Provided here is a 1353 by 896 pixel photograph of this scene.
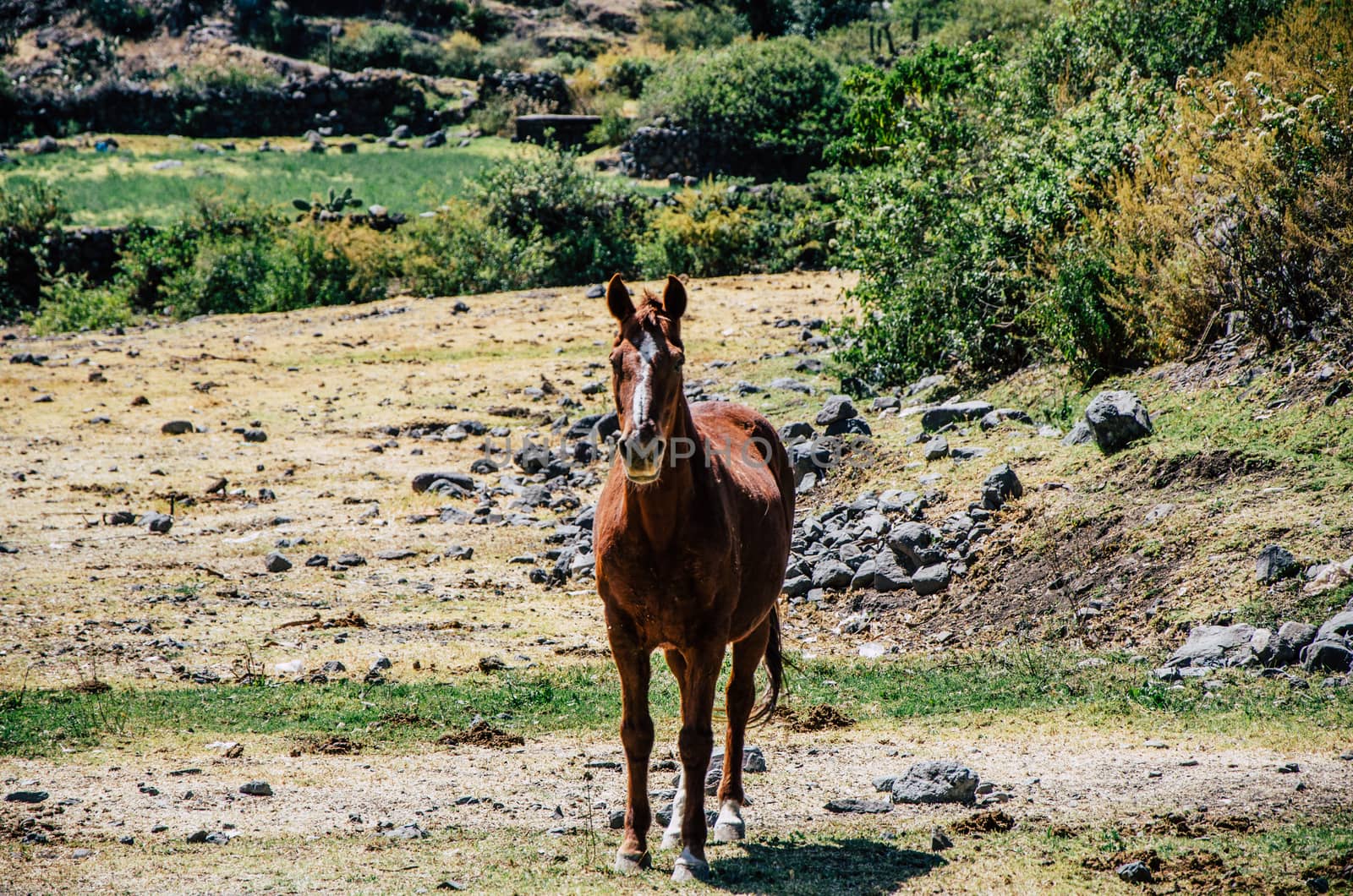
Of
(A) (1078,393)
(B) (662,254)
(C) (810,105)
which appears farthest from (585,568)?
(C) (810,105)

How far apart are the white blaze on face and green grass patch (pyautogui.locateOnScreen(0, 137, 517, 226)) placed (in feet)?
102

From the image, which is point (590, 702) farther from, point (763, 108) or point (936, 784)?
point (763, 108)

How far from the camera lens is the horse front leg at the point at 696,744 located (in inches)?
203

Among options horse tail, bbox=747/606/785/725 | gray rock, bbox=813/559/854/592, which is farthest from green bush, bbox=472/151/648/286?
horse tail, bbox=747/606/785/725

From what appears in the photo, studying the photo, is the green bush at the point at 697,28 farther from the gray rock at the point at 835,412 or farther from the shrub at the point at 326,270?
the gray rock at the point at 835,412

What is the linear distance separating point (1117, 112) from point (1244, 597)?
8.66 metres

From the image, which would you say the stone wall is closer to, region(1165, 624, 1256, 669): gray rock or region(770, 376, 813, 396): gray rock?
region(770, 376, 813, 396): gray rock

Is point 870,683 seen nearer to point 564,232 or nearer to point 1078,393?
point 1078,393

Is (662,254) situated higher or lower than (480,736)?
higher

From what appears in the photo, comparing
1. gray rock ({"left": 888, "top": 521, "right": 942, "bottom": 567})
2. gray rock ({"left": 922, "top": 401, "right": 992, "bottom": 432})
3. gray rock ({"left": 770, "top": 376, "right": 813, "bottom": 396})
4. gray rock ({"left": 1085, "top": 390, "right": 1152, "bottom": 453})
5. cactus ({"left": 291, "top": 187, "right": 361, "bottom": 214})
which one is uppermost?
cactus ({"left": 291, "top": 187, "right": 361, "bottom": 214})

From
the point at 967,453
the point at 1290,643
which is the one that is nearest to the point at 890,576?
the point at 967,453

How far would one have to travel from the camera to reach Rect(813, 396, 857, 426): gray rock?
14211mm

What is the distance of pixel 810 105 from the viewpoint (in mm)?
43062

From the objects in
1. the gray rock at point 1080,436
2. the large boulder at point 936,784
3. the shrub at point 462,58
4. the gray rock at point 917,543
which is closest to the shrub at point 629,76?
the shrub at point 462,58
